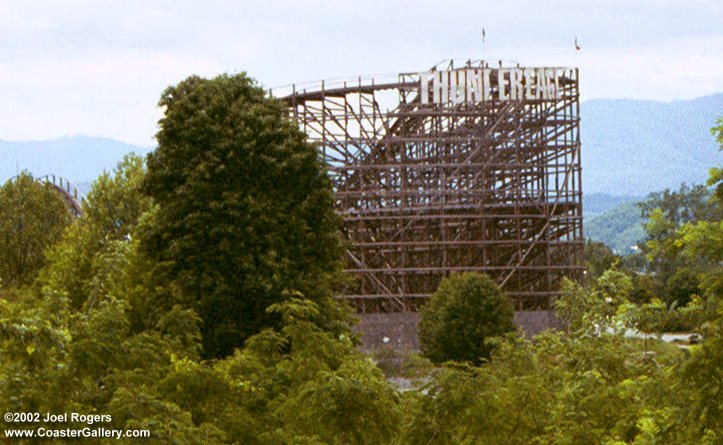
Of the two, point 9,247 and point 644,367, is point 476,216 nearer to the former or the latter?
point 9,247

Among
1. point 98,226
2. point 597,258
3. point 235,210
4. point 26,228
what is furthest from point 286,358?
point 597,258

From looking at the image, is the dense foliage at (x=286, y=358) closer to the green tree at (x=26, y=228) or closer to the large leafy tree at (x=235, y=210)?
the large leafy tree at (x=235, y=210)

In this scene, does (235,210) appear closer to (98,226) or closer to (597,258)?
(98,226)

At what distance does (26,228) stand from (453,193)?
24286 millimetres

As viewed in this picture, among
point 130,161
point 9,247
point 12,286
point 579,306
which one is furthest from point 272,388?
point 9,247

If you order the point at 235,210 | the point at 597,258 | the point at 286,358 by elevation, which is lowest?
the point at 597,258

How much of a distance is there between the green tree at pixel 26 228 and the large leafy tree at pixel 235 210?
34.8 metres

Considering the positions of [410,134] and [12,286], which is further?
[410,134]

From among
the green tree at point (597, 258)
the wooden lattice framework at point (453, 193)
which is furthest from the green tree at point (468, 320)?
the green tree at point (597, 258)

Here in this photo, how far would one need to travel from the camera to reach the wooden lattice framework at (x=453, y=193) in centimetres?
8031

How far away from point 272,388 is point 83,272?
36708mm

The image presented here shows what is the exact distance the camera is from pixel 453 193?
7938cm

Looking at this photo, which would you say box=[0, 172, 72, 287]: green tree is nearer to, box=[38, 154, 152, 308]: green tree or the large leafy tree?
box=[38, 154, 152, 308]: green tree

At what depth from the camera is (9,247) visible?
246 ft
